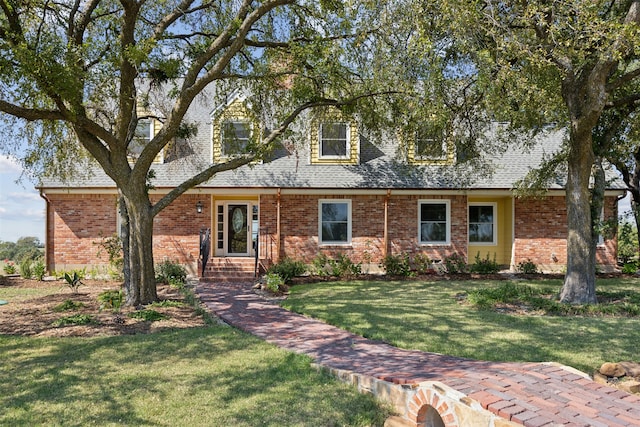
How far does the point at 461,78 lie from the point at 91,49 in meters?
8.57

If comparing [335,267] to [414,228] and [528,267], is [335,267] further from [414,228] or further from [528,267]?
[528,267]

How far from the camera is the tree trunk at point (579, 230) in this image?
10.9 metres

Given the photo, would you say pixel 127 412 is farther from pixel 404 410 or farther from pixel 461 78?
pixel 461 78

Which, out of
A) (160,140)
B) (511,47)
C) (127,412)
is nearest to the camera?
(127,412)

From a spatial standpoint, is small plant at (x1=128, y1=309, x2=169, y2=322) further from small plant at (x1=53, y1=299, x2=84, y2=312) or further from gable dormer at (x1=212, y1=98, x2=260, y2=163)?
gable dormer at (x1=212, y1=98, x2=260, y2=163)

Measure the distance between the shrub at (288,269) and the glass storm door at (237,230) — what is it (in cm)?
216

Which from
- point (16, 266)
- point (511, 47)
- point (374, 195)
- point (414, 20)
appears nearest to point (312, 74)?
point (414, 20)

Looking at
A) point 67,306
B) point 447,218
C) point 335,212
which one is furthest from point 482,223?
point 67,306

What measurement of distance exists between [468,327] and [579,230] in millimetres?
4674

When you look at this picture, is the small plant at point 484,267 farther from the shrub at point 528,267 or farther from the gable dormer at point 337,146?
the gable dormer at point 337,146

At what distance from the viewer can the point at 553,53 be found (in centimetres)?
891

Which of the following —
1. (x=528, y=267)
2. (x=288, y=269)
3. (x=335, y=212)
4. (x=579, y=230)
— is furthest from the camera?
(x=335, y=212)

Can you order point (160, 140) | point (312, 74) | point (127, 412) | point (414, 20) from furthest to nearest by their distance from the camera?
point (312, 74) → point (160, 140) → point (414, 20) → point (127, 412)

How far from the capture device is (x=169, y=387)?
5.41 meters
